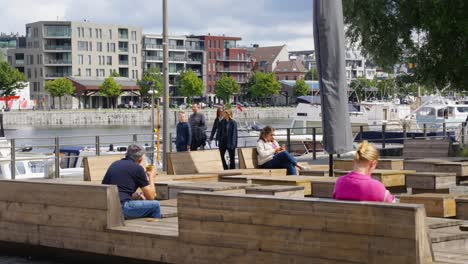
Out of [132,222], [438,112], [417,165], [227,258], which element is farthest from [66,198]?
[438,112]

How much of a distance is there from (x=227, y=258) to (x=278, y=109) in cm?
17201

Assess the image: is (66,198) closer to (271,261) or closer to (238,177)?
(271,261)

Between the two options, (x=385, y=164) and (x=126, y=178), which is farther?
(x=385, y=164)

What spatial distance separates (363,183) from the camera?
30.3ft

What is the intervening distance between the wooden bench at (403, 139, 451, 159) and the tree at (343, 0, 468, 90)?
6757 mm

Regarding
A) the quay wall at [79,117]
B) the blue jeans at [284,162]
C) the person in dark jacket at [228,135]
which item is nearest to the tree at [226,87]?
the quay wall at [79,117]

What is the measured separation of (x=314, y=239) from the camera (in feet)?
30.4

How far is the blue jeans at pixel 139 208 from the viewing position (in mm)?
11828

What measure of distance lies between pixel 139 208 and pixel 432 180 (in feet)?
18.8

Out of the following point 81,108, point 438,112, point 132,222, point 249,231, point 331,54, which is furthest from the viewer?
point 81,108

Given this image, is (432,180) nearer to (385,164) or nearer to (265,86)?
(385,164)

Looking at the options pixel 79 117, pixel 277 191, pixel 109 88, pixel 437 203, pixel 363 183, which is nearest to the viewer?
pixel 363 183

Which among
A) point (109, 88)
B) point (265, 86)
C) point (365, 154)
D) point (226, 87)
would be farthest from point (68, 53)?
point (365, 154)

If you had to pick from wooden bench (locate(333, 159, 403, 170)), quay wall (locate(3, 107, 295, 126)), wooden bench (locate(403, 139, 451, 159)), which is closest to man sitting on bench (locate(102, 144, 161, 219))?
wooden bench (locate(333, 159, 403, 170))
